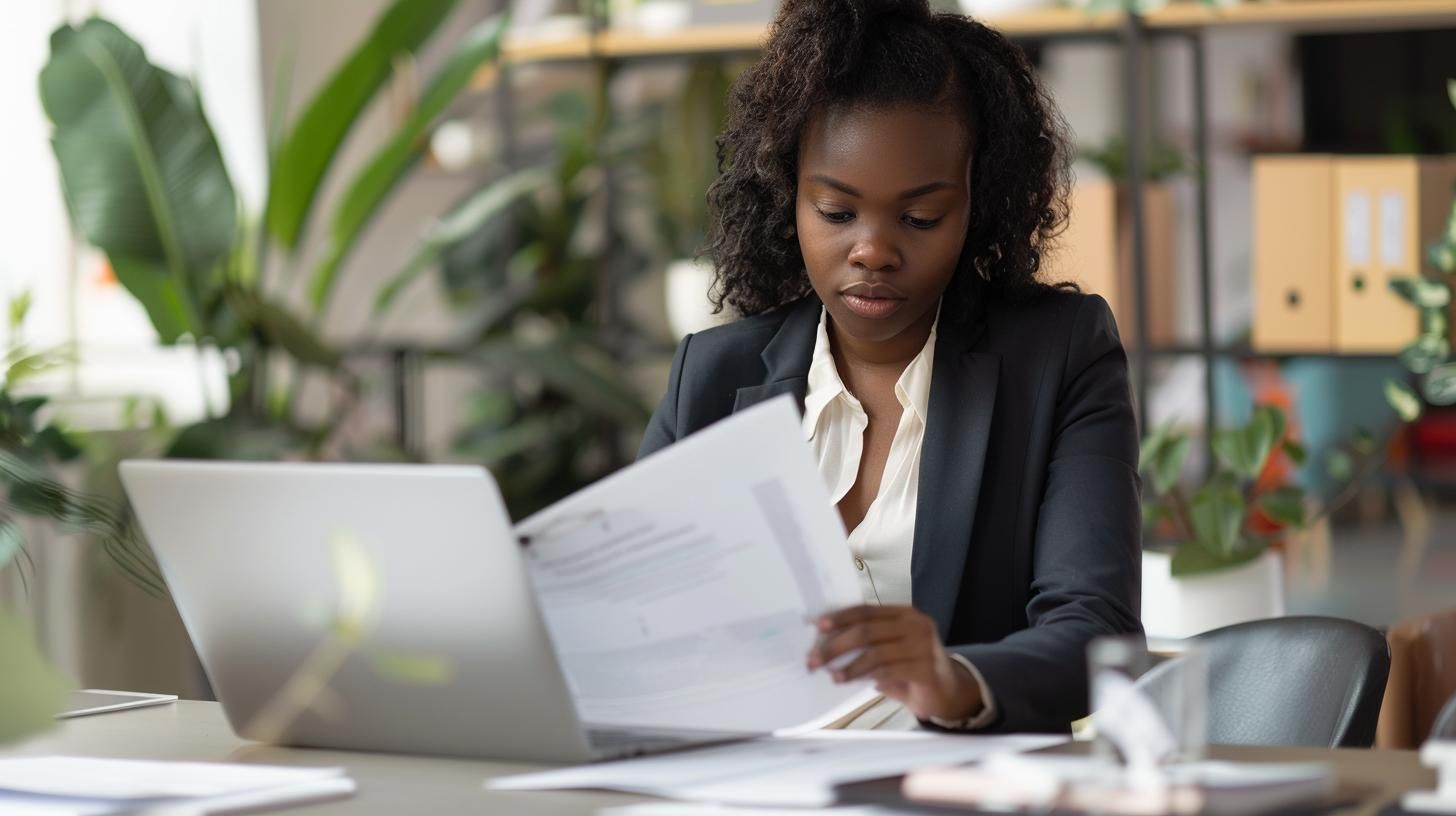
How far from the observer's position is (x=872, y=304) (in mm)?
1541

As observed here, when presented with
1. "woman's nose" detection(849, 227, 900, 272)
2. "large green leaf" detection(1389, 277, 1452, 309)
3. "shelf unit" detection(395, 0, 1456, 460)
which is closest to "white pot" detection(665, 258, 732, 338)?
"shelf unit" detection(395, 0, 1456, 460)

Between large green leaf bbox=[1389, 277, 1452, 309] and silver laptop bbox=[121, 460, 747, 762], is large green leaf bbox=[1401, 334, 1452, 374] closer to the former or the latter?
large green leaf bbox=[1389, 277, 1452, 309]

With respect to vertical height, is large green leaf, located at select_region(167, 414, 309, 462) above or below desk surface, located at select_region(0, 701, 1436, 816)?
above

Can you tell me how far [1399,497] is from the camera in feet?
15.4

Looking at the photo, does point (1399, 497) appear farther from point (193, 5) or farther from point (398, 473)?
point (398, 473)

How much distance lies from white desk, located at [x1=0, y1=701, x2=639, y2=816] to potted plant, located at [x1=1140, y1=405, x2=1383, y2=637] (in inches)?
59.4

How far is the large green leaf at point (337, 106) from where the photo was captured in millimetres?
3145

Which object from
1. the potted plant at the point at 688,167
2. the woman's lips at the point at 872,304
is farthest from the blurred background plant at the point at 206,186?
the woman's lips at the point at 872,304

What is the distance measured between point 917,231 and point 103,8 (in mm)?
3104

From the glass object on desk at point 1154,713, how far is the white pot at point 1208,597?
1.56m

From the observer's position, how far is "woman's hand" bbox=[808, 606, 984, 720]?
1.14 meters

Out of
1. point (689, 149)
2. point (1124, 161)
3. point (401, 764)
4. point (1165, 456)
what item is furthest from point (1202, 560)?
point (689, 149)

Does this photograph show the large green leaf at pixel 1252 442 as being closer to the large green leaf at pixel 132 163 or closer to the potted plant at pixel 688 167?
the potted plant at pixel 688 167

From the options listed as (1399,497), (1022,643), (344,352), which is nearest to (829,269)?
(1022,643)
